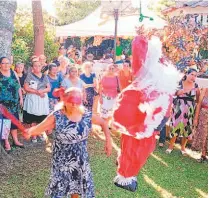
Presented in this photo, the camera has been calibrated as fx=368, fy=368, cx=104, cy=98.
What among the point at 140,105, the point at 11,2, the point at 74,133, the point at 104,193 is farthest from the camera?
the point at 11,2

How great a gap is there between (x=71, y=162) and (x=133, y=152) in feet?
2.47

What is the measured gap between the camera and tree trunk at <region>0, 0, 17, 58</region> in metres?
5.22

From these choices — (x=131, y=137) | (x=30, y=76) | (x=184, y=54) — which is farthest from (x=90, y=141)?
(x=131, y=137)

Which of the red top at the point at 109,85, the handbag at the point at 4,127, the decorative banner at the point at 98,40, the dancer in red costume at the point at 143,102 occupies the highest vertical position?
the decorative banner at the point at 98,40

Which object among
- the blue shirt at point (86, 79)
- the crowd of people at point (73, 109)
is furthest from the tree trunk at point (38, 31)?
the blue shirt at point (86, 79)

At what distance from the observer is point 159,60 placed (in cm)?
288

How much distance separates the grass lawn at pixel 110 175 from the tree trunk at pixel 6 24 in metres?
1.57

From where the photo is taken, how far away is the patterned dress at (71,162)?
3303mm

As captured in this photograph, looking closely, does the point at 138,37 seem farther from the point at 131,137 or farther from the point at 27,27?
the point at 27,27

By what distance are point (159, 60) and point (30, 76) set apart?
134 inches

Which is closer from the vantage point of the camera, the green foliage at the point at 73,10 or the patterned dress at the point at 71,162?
the patterned dress at the point at 71,162

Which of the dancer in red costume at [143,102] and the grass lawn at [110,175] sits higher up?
the dancer in red costume at [143,102]

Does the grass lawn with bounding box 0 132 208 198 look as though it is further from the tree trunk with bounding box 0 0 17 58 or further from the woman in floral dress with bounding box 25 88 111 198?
the tree trunk with bounding box 0 0 17 58

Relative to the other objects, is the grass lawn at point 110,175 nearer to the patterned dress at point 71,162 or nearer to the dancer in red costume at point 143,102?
the patterned dress at point 71,162
